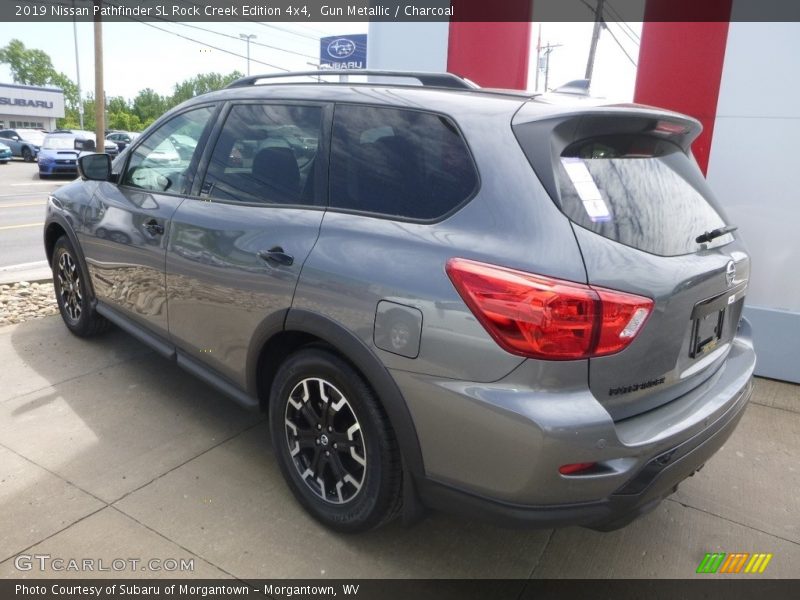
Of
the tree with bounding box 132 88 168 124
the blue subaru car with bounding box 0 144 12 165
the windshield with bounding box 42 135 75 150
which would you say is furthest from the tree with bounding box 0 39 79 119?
the windshield with bounding box 42 135 75 150

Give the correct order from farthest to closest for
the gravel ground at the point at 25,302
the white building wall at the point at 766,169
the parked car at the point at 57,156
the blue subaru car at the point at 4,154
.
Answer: the blue subaru car at the point at 4,154
the parked car at the point at 57,156
the gravel ground at the point at 25,302
the white building wall at the point at 766,169

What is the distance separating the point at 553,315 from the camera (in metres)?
1.90

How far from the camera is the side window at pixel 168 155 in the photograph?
11.2ft

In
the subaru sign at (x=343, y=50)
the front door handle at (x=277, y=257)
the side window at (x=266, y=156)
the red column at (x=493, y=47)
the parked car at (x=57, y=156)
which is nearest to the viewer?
Result: the front door handle at (x=277, y=257)

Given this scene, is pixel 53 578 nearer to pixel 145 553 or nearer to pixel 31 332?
pixel 145 553

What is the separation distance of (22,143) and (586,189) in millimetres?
40281

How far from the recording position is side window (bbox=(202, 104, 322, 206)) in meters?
2.77

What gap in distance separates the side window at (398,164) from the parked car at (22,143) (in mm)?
38759

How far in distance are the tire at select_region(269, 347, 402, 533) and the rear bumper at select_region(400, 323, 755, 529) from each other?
195 mm

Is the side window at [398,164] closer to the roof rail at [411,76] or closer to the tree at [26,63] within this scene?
the roof rail at [411,76]

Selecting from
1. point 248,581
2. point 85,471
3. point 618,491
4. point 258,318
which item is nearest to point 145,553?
point 248,581

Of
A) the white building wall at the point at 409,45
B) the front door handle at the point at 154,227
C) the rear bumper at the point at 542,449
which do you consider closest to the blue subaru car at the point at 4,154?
the white building wall at the point at 409,45

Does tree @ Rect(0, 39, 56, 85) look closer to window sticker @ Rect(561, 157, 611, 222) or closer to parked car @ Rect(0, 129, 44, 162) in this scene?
parked car @ Rect(0, 129, 44, 162)

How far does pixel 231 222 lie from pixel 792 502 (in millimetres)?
3072
